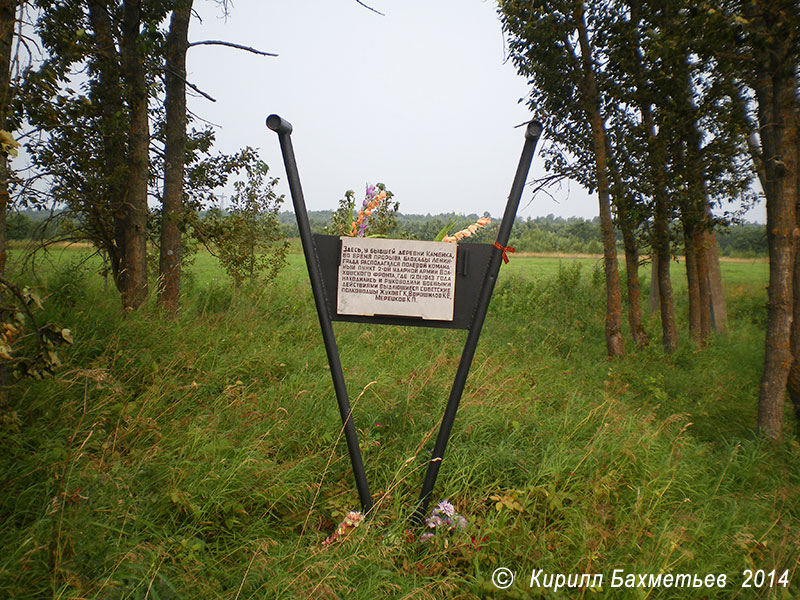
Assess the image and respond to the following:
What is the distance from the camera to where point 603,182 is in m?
7.73

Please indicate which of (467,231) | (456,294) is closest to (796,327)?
(467,231)

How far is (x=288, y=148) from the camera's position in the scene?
2.57 metres

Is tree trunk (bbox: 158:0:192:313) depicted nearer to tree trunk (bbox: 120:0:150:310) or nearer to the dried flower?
tree trunk (bbox: 120:0:150:310)

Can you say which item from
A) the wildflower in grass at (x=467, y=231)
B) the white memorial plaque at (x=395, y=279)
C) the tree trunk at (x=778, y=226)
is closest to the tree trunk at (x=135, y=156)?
the white memorial plaque at (x=395, y=279)

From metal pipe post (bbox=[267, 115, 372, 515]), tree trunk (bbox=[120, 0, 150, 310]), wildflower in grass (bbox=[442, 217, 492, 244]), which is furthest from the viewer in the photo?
tree trunk (bbox=[120, 0, 150, 310])

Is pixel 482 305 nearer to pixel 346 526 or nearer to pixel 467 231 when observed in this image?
pixel 467 231

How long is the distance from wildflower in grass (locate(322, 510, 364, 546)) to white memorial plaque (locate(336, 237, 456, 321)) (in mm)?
1088

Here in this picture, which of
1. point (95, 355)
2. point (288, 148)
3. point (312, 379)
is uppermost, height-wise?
point (288, 148)

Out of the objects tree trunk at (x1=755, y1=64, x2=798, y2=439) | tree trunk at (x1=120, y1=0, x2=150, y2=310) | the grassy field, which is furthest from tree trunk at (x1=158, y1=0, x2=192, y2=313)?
tree trunk at (x1=755, y1=64, x2=798, y2=439)

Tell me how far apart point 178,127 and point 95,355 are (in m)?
3.34

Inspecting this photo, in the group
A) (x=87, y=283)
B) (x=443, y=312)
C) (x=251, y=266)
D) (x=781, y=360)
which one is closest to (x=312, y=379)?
(x=443, y=312)

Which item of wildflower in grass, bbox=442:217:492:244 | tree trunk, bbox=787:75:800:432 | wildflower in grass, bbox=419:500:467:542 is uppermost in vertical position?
wildflower in grass, bbox=442:217:492:244

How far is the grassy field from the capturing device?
83.0 inches

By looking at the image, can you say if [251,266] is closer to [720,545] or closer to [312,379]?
[312,379]
